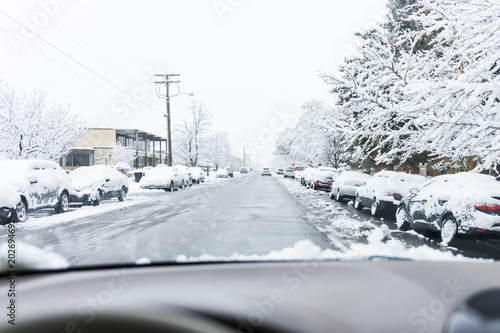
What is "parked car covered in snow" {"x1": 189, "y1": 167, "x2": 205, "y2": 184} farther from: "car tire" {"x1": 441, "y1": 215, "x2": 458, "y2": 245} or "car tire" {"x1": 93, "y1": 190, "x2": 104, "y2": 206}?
"car tire" {"x1": 441, "y1": 215, "x2": 458, "y2": 245}

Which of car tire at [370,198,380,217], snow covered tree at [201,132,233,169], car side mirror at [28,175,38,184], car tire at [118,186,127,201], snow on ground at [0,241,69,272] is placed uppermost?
snow covered tree at [201,132,233,169]

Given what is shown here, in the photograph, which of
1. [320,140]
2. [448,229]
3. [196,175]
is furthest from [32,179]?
[320,140]

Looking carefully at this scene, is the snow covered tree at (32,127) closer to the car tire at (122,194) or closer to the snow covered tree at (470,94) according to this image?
the car tire at (122,194)

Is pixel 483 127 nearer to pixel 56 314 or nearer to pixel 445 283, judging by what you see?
pixel 445 283

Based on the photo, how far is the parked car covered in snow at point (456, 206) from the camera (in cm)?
591

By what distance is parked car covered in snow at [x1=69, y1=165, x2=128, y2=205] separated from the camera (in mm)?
12844

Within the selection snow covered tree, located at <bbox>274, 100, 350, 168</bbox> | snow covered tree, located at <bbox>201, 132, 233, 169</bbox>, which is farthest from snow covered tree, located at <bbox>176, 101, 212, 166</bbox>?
snow covered tree, located at <bbox>274, 100, 350, 168</bbox>

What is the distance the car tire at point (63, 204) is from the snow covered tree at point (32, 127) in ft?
31.3

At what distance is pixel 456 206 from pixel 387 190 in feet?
16.7

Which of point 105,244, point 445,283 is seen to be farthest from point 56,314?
point 105,244

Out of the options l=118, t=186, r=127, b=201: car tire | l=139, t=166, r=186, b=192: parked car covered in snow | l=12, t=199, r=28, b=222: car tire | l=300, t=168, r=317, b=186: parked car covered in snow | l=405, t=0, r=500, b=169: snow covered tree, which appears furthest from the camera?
l=300, t=168, r=317, b=186: parked car covered in snow

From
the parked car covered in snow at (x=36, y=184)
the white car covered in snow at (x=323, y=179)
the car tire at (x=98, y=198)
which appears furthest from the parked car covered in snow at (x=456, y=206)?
the white car covered in snow at (x=323, y=179)

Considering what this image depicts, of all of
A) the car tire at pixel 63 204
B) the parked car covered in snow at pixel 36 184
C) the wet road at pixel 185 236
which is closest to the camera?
the wet road at pixel 185 236

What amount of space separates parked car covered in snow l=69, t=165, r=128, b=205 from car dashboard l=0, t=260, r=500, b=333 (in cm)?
1133
